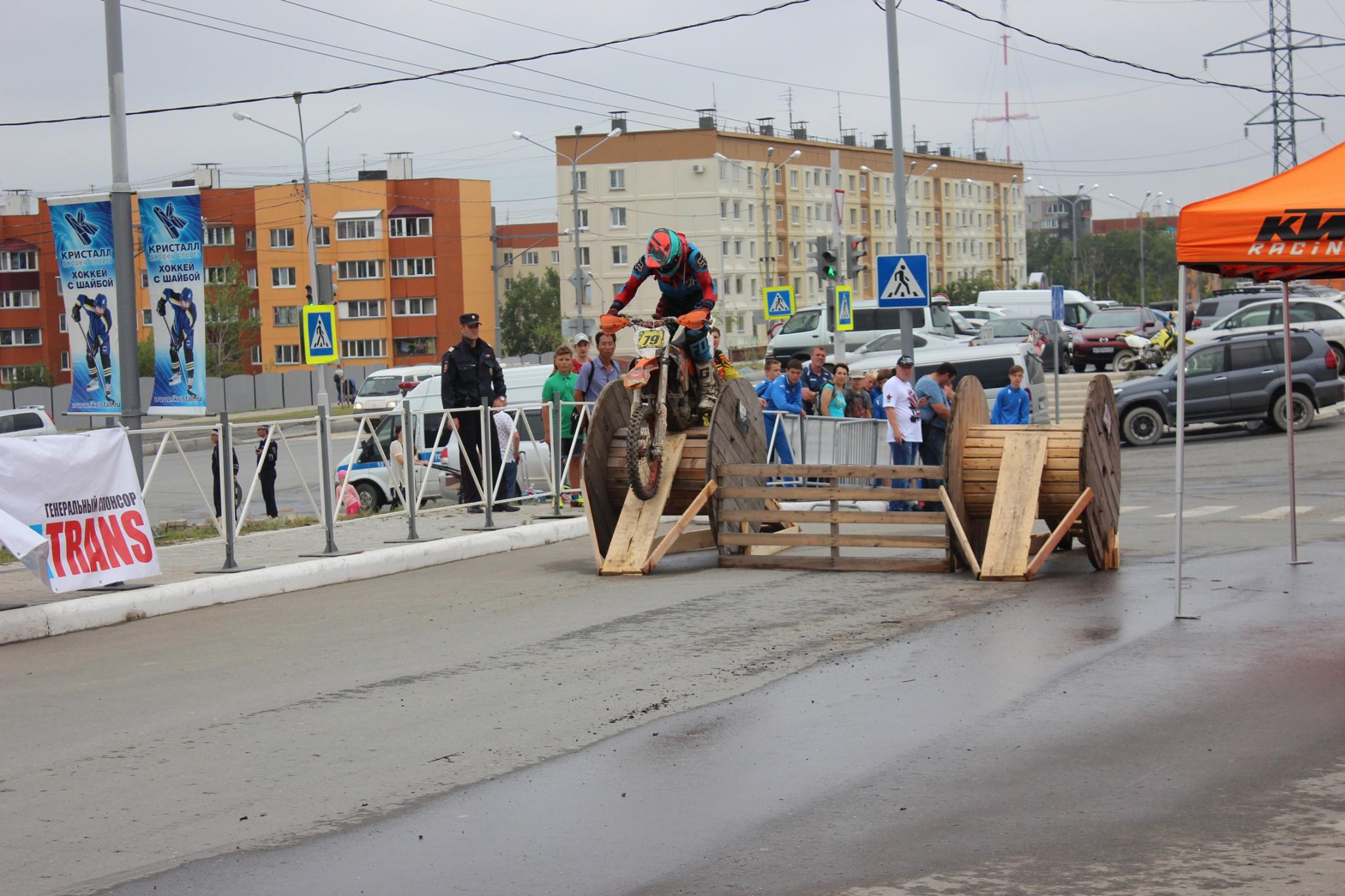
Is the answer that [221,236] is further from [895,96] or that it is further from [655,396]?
[655,396]

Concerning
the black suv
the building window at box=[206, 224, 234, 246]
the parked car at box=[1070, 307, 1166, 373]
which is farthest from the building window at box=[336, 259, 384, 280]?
the black suv

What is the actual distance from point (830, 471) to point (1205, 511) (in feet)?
25.1

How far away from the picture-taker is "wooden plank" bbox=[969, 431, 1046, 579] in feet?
38.7

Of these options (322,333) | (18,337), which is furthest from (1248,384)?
(18,337)

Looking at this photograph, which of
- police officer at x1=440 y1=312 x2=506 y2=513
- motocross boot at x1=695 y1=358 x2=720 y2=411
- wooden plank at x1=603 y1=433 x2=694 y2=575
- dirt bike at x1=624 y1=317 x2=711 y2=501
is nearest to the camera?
Answer: wooden plank at x1=603 y1=433 x2=694 y2=575

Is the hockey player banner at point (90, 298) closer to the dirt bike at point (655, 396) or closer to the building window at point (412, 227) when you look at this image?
the dirt bike at point (655, 396)

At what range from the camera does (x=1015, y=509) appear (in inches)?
473

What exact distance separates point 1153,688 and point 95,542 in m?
7.88

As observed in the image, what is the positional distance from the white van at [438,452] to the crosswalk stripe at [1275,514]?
8173mm

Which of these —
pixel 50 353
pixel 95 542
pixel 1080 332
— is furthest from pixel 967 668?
pixel 50 353

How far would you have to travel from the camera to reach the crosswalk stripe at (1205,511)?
17516 millimetres

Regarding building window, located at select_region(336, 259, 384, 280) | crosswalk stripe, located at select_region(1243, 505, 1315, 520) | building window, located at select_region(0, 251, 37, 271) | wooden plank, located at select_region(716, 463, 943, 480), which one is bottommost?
crosswalk stripe, located at select_region(1243, 505, 1315, 520)

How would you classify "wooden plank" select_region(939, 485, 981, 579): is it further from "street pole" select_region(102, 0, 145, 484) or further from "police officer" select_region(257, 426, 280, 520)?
"street pole" select_region(102, 0, 145, 484)

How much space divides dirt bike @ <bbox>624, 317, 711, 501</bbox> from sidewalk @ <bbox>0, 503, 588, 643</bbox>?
94.1 inches
